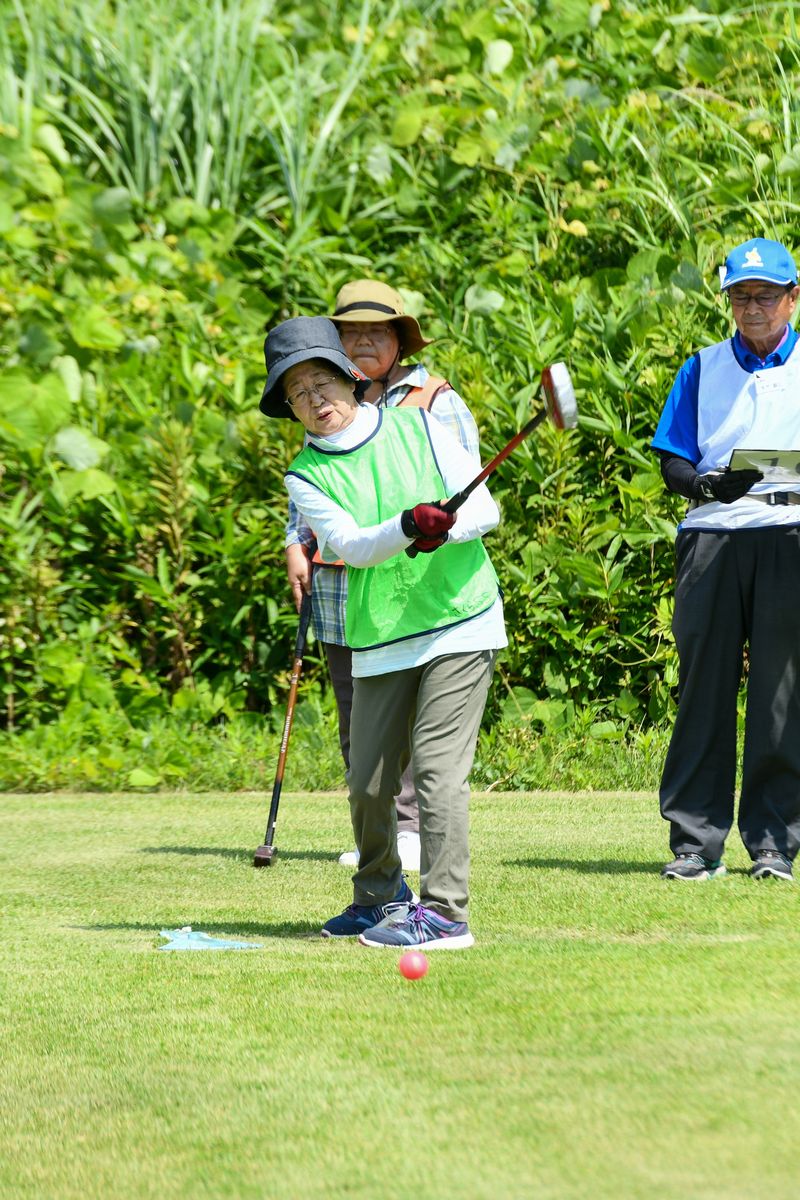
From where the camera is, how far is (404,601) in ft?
14.9

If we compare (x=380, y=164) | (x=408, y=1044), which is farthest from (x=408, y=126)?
(x=408, y=1044)

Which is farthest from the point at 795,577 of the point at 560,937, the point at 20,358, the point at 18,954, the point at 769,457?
the point at 20,358

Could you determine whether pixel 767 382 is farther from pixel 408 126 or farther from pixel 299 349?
pixel 408 126

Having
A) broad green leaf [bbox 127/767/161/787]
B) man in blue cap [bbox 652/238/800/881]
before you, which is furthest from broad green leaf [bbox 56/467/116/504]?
man in blue cap [bbox 652/238/800/881]

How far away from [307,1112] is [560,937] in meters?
1.61

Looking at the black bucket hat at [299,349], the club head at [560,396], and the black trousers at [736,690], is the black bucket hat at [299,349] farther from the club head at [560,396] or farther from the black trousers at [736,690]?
the black trousers at [736,690]

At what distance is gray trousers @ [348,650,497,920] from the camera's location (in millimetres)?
4488

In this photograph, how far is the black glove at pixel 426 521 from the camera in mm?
4148

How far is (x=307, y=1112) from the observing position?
10.4 ft

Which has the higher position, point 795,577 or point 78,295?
point 78,295

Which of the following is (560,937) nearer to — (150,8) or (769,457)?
(769,457)

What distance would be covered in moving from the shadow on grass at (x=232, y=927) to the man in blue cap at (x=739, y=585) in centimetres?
123

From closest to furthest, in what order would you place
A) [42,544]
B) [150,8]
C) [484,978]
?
[484,978] < [42,544] < [150,8]

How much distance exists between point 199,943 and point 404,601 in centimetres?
114
